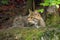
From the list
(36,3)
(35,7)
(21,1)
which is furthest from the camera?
(21,1)

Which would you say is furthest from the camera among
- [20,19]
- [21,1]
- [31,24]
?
[21,1]

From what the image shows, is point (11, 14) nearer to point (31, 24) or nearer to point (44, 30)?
point (31, 24)

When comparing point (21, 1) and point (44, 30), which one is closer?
point (44, 30)

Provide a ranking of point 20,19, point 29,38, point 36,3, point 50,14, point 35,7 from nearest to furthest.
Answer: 1. point 29,38
2. point 20,19
3. point 50,14
4. point 35,7
5. point 36,3

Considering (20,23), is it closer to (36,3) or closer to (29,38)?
(29,38)

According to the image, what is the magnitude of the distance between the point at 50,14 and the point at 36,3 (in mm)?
1093

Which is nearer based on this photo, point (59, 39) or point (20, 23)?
point (59, 39)

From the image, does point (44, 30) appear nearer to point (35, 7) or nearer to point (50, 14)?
point (50, 14)

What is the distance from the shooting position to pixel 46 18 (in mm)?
5523

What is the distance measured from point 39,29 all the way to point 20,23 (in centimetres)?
66

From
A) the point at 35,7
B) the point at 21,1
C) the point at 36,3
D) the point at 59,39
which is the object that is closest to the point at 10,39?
the point at 59,39

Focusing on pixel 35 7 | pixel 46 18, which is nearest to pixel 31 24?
pixel 46 18

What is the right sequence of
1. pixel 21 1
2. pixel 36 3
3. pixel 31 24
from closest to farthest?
1. pixel 31 24
2. pixel 36 3
3. pixel 21 1

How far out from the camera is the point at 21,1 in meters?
7.32
